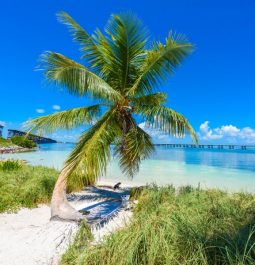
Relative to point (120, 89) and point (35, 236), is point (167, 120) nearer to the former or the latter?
point (120, 89)

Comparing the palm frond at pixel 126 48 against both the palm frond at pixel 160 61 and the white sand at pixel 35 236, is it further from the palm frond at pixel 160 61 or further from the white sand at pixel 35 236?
the white sand at pixel 35 236

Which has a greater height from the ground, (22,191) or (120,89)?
(120,89)

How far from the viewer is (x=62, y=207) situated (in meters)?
6.62

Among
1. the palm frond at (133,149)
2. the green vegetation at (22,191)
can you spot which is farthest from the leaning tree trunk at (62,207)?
the palm frond at (133,149)

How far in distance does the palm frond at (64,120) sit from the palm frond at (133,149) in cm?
119

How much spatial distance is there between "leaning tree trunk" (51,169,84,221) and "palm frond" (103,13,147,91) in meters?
3.22

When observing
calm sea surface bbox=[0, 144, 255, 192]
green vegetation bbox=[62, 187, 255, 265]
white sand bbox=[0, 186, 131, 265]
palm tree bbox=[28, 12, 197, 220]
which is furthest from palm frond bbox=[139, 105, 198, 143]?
green vegetation bbox=[62, 187, 255, 265]

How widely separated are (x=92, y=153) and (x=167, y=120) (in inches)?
98.1

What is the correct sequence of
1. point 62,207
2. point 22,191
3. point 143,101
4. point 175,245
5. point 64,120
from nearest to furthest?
point 175,245, point 62,207, point 64,120, point 143,101, point 22,191

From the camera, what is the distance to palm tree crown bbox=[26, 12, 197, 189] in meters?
7.31

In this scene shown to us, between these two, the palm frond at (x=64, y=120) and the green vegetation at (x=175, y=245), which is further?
the palm frond at (x=64, y=120)

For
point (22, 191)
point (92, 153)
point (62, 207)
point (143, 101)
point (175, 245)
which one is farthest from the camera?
point (22, 191)

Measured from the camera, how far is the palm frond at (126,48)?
307 inches

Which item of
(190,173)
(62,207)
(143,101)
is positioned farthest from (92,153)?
(190,173)
